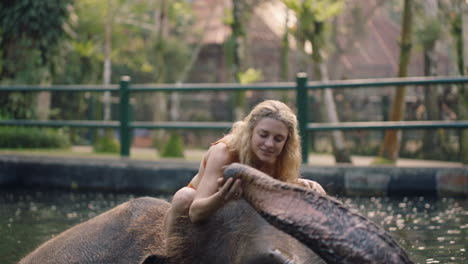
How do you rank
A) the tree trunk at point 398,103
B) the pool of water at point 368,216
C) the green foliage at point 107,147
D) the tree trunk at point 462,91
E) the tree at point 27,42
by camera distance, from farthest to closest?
the tree at point 27,42 → the green foliage at point 107,147 → the tree trunk at point 398,103 → the tree trunk at point 462,91 → the pool of water at point 368,216

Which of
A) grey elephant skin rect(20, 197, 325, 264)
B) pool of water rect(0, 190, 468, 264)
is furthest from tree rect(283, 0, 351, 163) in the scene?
grey elephant skin rect(20, 197, 325, 264)

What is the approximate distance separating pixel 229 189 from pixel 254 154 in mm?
433

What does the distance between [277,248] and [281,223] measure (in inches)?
11.5

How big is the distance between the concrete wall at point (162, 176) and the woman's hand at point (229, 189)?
4.35 meters

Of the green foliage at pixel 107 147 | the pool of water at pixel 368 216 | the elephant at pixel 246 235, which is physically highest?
the elephant at pixel 246 235

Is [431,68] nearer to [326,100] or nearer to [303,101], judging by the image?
[326,100]

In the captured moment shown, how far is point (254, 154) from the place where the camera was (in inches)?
120

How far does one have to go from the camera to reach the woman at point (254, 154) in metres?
2.97

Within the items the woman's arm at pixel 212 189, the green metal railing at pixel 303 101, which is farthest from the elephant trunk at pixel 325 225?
the green metal railing at pixel 303 101

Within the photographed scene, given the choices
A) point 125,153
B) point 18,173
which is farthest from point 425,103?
point 18,173

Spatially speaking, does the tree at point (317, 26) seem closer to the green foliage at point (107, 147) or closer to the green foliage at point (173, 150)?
the green foliage at point (173, 150)

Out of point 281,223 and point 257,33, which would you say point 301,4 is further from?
point 257,33

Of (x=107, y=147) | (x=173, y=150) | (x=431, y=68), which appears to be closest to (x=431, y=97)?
(x=431, y=68)

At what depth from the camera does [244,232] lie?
108 inches
